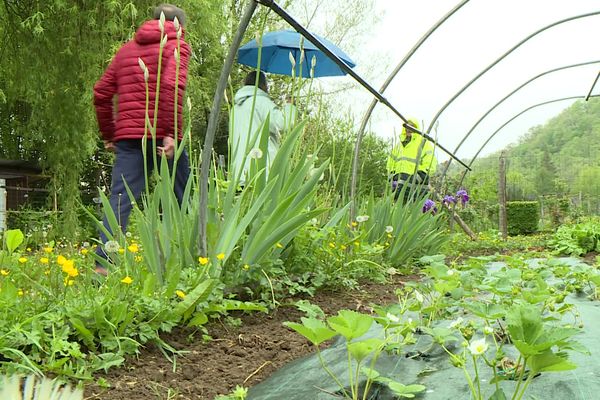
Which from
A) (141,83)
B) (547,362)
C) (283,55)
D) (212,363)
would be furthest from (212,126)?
(283,55)

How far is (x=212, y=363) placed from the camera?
56.9 inches

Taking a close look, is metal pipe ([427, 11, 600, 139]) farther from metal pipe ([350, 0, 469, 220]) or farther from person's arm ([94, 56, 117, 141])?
person's arm ([94, 56, 117, 141])

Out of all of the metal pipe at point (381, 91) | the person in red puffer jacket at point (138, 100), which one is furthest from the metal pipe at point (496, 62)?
the person in red puffer jacket at point (138, 100)

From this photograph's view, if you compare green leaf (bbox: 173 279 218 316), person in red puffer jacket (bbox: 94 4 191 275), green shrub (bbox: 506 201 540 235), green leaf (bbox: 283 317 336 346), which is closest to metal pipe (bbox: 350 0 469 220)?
person in red puffer jacket (bbox: 94 4 191 275)

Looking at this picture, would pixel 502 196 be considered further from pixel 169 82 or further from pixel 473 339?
pixel 473 339

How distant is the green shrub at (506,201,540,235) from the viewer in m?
14.0

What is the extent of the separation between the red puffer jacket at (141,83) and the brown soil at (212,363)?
1238 millimetres

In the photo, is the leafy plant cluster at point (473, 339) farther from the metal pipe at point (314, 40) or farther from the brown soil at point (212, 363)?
the metal pipe at point (314, 40)

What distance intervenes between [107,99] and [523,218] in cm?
1305

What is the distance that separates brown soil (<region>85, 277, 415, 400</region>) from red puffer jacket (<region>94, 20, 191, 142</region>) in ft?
4.06

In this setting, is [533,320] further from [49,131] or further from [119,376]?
[49,131]

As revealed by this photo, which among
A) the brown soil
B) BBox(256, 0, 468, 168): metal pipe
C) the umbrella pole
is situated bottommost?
the brown soil

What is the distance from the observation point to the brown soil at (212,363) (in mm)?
1254

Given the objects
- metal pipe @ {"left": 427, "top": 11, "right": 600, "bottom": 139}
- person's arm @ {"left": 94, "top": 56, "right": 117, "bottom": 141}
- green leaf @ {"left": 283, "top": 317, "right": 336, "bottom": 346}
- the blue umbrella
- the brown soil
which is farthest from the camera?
metal pipe @ {"left": 427, "top": 11, "right": 600, "bottom": 139}
